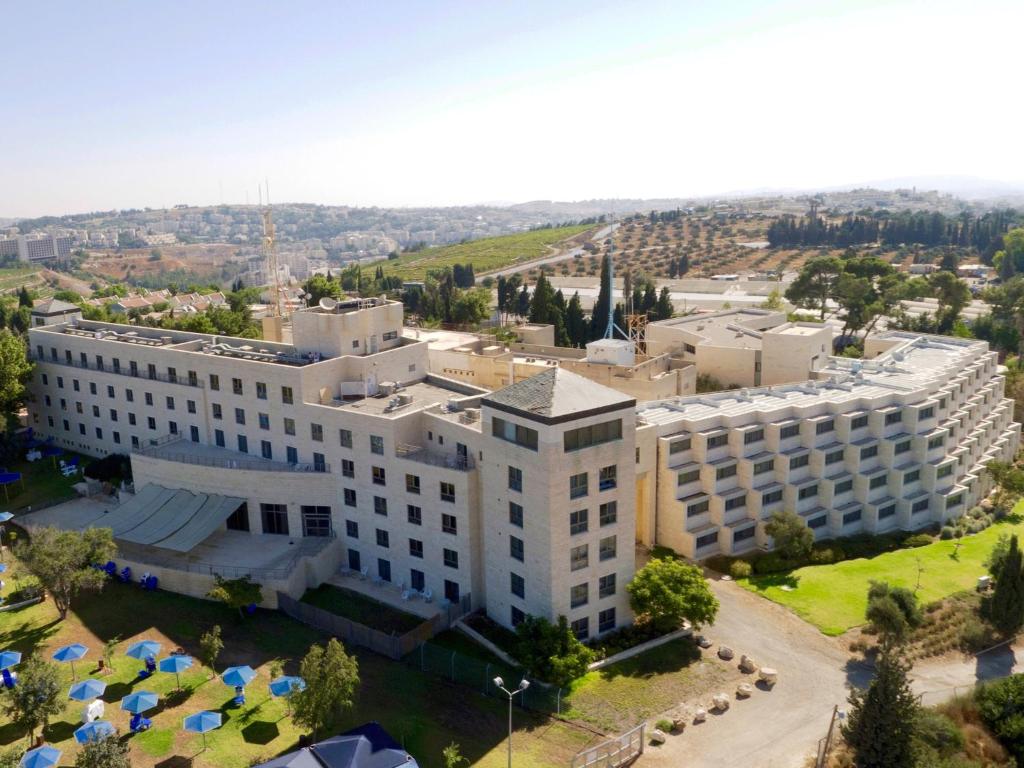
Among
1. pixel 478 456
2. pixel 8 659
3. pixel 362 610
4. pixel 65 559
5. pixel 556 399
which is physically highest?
pixel 556 399

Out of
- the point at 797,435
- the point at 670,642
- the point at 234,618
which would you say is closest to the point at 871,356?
the point at 797,435

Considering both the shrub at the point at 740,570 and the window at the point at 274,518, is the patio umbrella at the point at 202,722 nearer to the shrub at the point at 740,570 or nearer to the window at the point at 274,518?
the window at the point at 274,518

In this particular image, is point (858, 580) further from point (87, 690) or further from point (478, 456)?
point (87, 690)

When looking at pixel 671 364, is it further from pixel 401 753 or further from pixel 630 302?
pixel 401 753

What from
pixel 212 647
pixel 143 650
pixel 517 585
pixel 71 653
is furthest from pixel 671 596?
pixel 71 653

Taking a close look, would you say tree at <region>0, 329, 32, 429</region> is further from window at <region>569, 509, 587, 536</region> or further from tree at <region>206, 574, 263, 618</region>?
window at <region>569, 509, 587, 536</region>

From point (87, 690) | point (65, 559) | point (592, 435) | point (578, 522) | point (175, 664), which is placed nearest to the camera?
point (87, 690)
